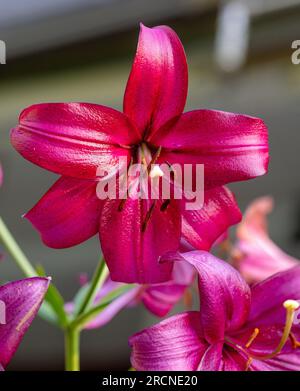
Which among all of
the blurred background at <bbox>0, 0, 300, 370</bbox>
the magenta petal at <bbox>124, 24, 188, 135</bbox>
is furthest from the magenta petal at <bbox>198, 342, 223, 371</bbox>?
the blurred background at <bbox>0, 0, 300, 370</bbox>

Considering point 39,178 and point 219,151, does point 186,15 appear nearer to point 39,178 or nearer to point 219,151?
point 39,178

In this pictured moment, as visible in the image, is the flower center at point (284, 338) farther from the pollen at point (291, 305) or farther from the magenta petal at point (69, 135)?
the magenta petal at point (69, 135)

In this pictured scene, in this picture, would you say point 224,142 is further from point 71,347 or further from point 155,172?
point 71,347

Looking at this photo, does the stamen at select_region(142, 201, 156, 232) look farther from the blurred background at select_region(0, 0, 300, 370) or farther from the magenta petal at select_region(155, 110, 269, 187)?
the blurred background at select_region(0, 0, 300, 370)

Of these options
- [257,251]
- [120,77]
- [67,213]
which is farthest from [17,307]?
[120,77]

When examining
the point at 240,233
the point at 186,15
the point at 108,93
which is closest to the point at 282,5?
the point at 186,15

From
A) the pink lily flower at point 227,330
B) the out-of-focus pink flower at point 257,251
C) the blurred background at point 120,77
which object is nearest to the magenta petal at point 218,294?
the pink lily flower at point 227,330

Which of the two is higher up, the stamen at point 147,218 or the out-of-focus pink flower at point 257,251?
the stamen at point 147,218
